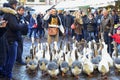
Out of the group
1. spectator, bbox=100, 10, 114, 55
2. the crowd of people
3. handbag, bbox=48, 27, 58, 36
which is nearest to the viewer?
the crowd of people

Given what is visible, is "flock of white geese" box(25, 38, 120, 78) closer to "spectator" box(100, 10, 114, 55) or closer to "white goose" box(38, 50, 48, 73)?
"white goose" box(38, 50, 48, 73)

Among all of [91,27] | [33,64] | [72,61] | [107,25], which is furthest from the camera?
[91,27]

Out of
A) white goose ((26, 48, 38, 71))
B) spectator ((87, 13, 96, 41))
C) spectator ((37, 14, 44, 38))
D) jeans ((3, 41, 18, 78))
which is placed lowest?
spectator ((37, 14, 44, 38))

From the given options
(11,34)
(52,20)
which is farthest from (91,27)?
(11,34)

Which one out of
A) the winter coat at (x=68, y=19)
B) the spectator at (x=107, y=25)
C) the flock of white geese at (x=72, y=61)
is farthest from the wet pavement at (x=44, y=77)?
the winter coat at (x=68, y=19)

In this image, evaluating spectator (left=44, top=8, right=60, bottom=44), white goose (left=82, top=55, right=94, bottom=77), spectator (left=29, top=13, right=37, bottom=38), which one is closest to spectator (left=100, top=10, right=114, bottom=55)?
spectator (left=44, top=8, right=60, bottom=44)

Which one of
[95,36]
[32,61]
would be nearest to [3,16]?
[32,61]

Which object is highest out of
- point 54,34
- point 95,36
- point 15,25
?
point 15,25

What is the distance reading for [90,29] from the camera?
20312 mm

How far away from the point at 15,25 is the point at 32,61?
2.15m

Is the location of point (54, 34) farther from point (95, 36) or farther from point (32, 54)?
point (95, 36)

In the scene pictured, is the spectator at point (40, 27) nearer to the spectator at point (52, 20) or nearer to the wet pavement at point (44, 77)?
the spectator at point (52, 20)

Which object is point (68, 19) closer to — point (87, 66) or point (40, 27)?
point (40, 27)

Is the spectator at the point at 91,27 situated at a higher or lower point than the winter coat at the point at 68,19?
higher
